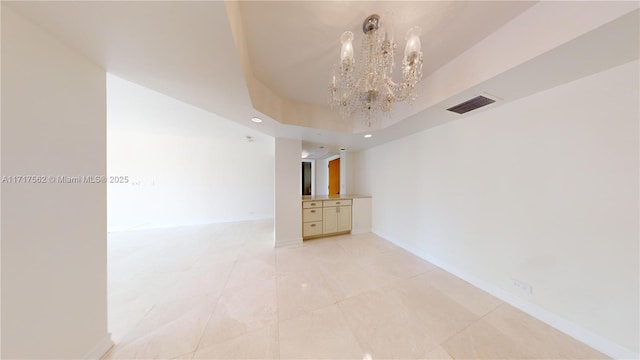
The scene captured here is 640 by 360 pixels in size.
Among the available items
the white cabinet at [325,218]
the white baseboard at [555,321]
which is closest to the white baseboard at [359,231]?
the white cabinet at [325,218]

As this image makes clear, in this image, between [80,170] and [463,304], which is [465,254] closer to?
[463,304]

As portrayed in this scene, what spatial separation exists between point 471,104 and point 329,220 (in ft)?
9.31

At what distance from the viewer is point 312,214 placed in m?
3.48

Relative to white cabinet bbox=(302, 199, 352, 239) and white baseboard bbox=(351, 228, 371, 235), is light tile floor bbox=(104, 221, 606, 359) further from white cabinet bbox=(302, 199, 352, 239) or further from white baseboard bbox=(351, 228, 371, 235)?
white baseboard bbox=(351, 228, 371, 235)

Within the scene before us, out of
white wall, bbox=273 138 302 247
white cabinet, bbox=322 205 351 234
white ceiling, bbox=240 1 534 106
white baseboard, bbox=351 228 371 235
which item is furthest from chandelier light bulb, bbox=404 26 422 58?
white baseboard, bbox=351 228 371 235

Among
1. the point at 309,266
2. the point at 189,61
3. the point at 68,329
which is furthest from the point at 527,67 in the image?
the point at 68,329

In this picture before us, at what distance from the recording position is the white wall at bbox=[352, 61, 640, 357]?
1194 millimetres

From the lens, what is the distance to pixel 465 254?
2156 mm

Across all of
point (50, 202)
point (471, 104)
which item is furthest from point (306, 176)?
point (50, 202)

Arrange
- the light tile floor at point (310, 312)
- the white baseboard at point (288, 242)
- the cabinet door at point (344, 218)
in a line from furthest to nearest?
the cabinet door at point (344, 218) → the white baseboard at point (288, 242) → the light tile floor at point (310, 312)

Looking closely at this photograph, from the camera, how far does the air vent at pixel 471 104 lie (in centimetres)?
168

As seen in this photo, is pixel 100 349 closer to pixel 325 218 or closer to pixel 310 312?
pixel 310 312

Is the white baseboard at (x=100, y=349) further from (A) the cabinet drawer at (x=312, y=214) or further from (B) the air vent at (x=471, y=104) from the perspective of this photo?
(B) the air vent at (x=471, y=104)

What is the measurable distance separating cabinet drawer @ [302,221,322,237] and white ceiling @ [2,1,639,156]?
2.39 m
